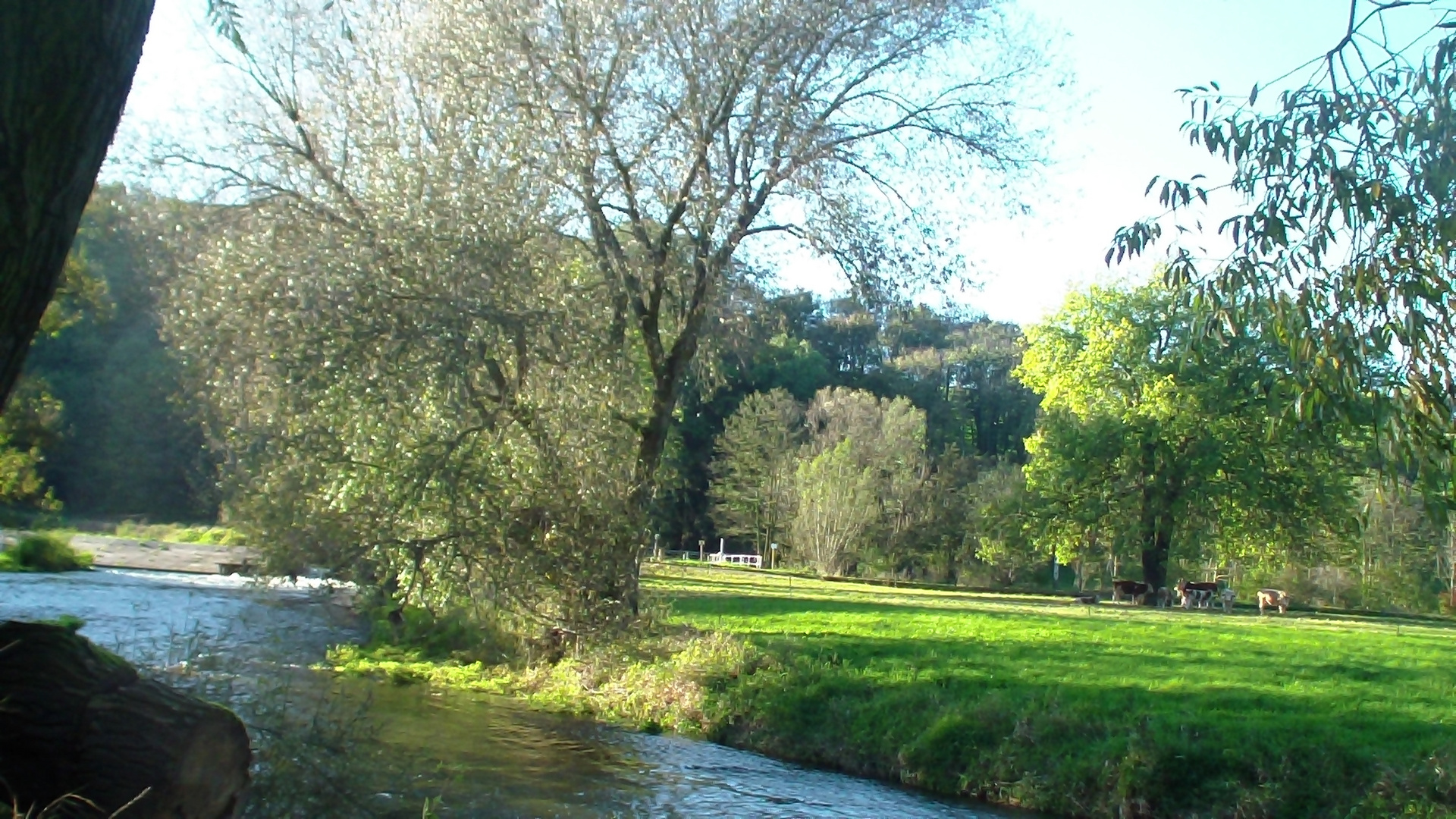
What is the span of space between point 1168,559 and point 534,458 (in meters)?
34.5

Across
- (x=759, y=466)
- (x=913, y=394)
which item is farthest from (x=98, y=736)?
(x=913, y=394)

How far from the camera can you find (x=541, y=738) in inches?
583

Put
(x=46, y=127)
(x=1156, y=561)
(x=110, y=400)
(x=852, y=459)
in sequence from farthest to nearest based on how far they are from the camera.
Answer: (x=852, y=459), (x=1156, y=561), (x=110, y=400), (x=46, y=127)

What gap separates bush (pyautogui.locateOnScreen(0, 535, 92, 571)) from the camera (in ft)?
105

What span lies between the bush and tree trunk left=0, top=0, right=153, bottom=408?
108ft

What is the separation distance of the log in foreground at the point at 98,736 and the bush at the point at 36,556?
1167 inches

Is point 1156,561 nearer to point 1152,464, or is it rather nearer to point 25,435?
point 1152,464

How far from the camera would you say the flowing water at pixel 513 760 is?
36.0ft

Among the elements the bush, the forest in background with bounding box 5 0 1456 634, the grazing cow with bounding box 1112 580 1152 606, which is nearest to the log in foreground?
the forest in background with bounding box 5 0 1456 634

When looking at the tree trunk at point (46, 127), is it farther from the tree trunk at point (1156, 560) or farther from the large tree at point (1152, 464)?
the tree trunk at point (1156, 560)

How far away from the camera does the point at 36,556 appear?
32156 mm

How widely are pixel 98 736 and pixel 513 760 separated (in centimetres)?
772

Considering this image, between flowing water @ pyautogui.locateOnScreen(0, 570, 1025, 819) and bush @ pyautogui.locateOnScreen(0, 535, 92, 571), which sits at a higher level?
bush @ pyautogui.locateOnScreen(0, 535, 92, 571)

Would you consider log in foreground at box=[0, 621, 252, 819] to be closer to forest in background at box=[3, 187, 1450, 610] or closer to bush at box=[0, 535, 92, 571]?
forest in background at box=[3, 187, 1450, 610]
